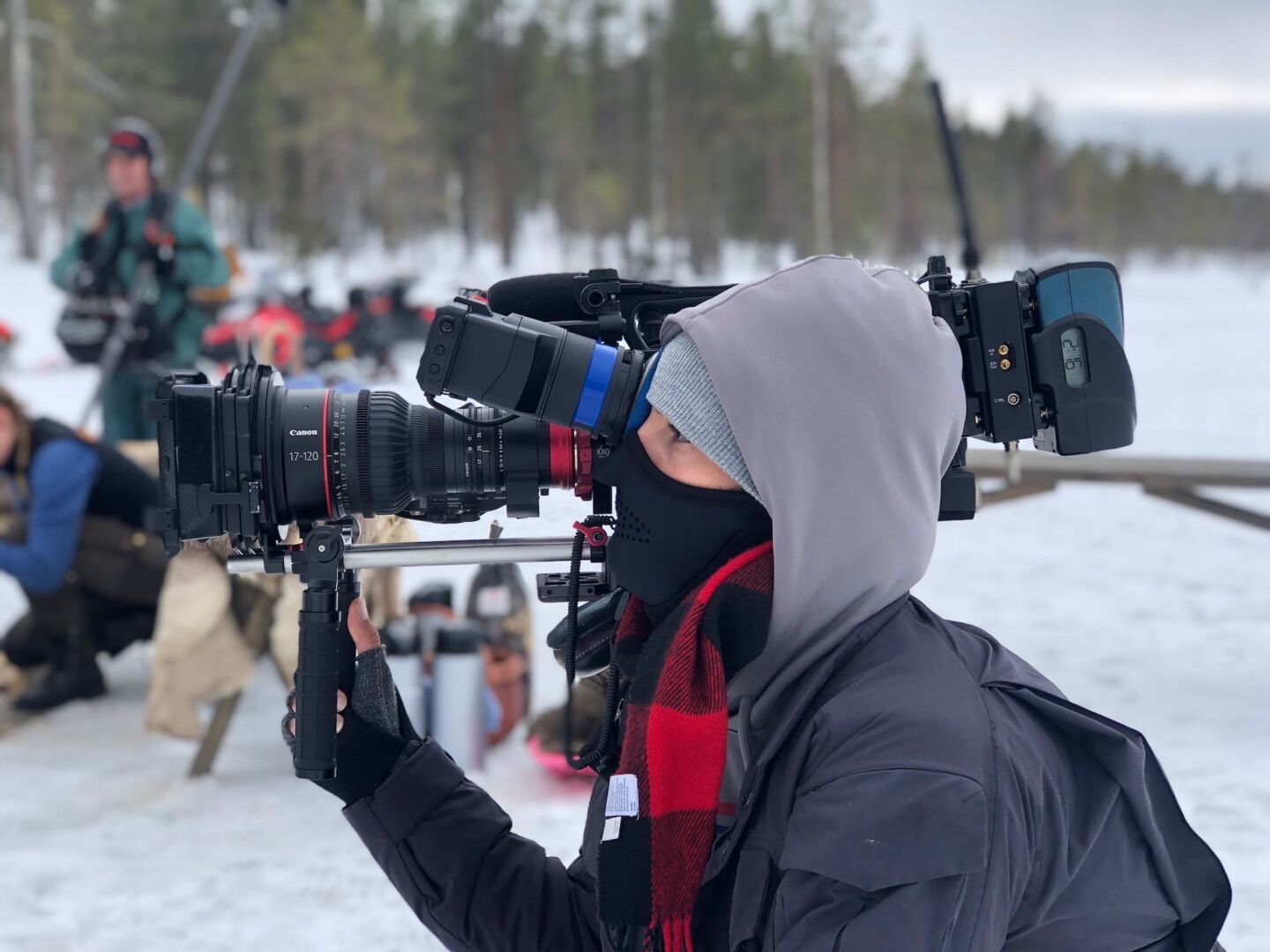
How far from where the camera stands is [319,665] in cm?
139

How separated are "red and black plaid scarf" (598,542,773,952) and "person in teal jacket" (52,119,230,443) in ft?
15.9

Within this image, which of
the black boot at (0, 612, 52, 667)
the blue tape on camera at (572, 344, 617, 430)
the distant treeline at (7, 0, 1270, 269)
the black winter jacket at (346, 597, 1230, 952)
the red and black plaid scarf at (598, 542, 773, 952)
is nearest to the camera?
the black winter jacket at (346, 597, 1230, 952)

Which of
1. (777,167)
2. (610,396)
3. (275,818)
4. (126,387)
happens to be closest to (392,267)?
(777,167)

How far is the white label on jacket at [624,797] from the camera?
1164 millimetres

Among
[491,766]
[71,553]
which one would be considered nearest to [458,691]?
[491,766]

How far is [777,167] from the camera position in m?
37.9

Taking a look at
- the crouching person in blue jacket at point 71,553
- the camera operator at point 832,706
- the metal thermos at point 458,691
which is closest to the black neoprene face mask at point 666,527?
the camera operator at point 832,706

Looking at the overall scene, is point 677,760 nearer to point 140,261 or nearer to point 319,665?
point 319,665

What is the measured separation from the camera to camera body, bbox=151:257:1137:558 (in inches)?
56.1

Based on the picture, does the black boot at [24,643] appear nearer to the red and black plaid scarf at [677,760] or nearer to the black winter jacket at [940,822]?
the black winter jacket at [940,822]

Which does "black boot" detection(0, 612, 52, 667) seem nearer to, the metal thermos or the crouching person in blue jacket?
the crouching person in blue jacket

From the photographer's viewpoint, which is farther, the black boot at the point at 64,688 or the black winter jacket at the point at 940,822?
the black boot at the point at 64,688

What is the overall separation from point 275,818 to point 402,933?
0.73m

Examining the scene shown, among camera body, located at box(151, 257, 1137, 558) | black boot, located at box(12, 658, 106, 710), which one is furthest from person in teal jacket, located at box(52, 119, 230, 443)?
camera body, located at box(151, 257, 1137, 558)
